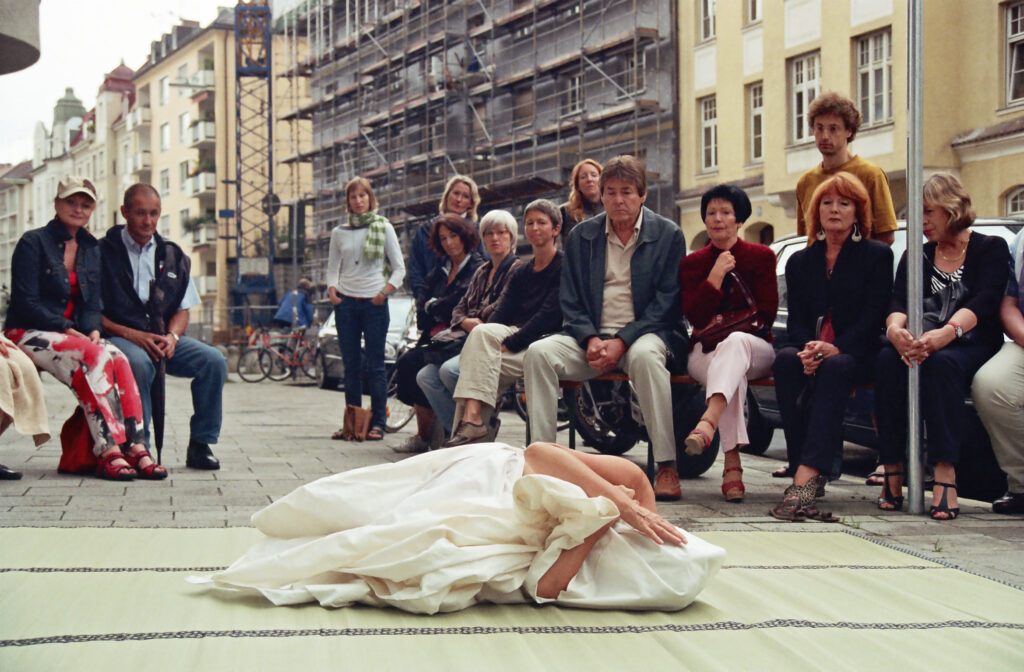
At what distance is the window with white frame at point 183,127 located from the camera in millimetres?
66806

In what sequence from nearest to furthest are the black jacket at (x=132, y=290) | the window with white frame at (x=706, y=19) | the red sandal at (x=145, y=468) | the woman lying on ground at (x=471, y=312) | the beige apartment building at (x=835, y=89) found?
the red sandal at (x=145, y=468), the black jacket at (x=132, y=290), the woman lying on ground at (x=471, y=312), the beige apartment building at (x=835, y=89), the window with white frame at (x=706, y=19)

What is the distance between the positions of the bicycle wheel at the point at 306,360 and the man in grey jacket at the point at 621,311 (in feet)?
51.3

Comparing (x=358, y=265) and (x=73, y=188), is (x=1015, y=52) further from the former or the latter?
(x=73, y=188)

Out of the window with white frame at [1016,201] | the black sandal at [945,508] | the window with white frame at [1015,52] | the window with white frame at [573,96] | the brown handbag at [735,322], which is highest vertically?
the window with white frame at [573,96]

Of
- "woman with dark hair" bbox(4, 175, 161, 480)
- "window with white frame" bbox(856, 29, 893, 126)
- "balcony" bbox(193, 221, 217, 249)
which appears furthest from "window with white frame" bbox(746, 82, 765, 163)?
"balcony" bbox(193, 221, 217, 249)

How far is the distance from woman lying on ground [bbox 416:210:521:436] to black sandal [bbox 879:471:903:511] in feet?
9.20

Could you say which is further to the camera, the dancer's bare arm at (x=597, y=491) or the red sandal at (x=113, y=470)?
the red sandal at (x=113, y=470)

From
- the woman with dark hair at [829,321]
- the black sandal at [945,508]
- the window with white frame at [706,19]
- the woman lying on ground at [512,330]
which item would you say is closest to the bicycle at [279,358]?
the window with white frame at [706,19]

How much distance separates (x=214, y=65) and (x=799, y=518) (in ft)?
199

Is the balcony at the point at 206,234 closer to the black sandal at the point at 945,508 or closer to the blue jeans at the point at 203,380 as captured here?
the blue jeans at the point at 203,380

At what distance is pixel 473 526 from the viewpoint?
12.5 ft

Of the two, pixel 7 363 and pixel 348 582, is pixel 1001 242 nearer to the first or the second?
pixel 348 582

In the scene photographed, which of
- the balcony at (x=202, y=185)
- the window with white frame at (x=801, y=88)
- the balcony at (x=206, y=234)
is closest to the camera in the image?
the window with white frame at (x=801, y=88)

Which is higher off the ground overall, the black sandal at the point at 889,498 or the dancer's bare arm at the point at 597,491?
the dancer's bare arm at the point at 597,491
